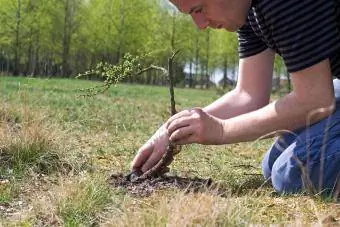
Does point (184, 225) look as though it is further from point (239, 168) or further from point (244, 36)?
point (239, 168)

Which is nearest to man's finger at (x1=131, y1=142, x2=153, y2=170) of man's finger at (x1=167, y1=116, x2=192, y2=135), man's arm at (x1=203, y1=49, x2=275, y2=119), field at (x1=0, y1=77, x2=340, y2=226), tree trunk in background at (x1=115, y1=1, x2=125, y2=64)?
field at (x1=0, y1=77, x2=340, y2=226)

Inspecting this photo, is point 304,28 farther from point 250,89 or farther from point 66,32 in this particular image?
point 66,32

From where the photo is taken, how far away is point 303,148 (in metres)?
2.59

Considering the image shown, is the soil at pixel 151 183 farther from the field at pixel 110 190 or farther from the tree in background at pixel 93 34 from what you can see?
the tree in background at pixel 93 34

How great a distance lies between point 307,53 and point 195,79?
4879 centimetres

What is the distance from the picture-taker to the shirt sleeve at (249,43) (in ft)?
9.53

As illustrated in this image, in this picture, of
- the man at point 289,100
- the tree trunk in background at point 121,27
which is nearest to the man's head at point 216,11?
the man at point 289,100

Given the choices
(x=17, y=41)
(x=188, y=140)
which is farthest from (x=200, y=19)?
(x=17, y=41)

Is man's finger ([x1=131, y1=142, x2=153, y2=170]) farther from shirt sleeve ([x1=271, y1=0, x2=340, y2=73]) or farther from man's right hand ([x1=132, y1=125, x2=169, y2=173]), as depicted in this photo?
shirt sleeve ([x1=271, y1=0, x2=340, y2=73])

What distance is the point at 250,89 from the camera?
308cm

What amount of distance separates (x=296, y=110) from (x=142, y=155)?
96 centimetres

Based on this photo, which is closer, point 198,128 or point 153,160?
point 198,128

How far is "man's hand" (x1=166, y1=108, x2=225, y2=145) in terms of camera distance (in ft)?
7.76

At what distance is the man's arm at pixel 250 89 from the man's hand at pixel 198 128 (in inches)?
26.5
